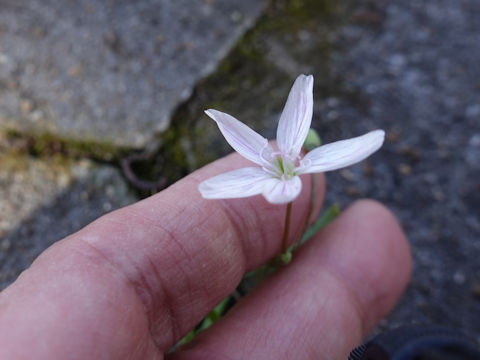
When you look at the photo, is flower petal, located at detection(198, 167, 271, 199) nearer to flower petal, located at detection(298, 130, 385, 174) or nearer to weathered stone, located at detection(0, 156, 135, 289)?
flower petal, located at detection(298, 130, 385, 174)

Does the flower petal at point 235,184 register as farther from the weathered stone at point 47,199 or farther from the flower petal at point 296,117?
the weathered stone at point 47,199

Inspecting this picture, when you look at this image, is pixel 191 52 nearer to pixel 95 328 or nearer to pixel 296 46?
pixel 296 46

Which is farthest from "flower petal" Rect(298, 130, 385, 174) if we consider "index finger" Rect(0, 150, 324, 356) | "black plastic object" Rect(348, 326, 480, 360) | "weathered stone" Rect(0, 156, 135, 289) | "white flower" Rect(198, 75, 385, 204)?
"weathered stone" Rect(0, 156, 135, 289)

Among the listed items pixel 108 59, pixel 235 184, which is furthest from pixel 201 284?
pixel 108 59

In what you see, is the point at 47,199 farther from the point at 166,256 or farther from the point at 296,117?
the point at 296,117

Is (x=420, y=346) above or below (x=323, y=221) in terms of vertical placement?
above

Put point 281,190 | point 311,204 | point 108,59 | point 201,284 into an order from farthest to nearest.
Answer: point 108,59
point 311,204
point 201,284
point 281,190

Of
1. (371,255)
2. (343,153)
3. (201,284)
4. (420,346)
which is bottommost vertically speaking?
(371,255)

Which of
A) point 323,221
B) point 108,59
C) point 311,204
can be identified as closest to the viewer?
point 311,204
